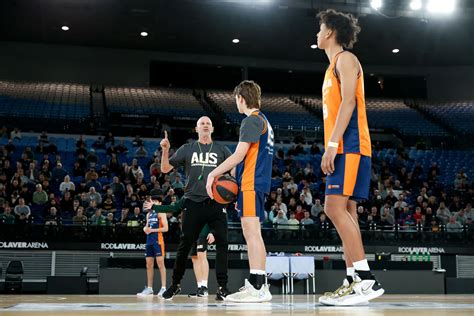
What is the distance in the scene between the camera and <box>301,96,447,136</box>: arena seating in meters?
25.8

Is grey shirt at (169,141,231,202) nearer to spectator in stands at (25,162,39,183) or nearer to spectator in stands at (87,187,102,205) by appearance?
spectator in stands at (87,187,102,205)

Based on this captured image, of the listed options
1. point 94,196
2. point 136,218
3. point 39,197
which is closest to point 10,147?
point 39,197

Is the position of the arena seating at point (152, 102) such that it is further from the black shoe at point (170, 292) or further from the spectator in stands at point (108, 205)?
the black shoe at point (170, 292)

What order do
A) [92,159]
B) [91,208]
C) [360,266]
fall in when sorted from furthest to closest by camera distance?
[92,159] < [91,208] < [360,266]

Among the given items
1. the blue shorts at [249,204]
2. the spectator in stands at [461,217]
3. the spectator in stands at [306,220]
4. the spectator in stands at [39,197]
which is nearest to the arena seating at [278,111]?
the spectator in stands at [461,217]

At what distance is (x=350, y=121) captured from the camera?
4.43 metres

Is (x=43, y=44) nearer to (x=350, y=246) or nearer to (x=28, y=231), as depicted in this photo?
(x=28, y=231)

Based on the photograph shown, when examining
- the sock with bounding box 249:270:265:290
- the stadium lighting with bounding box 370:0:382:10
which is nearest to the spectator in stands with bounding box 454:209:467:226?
the stadium lighting with bounding box 370:0:382:10

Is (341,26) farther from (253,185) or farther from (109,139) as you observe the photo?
(109,139)

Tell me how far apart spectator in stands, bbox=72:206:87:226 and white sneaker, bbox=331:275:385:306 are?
11.4 meters

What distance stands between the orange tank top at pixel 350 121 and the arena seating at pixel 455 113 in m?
21.8

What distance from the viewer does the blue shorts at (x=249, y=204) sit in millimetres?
4867

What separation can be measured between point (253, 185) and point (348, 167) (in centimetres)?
93

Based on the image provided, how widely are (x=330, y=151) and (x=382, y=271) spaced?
978cm
